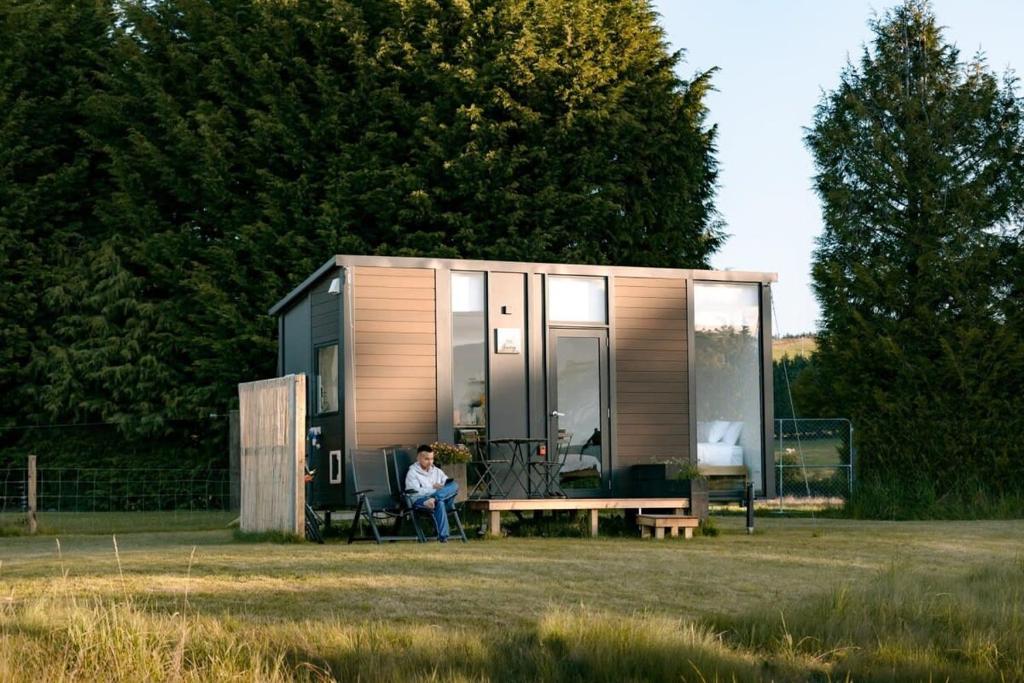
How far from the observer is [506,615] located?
8.38 meters

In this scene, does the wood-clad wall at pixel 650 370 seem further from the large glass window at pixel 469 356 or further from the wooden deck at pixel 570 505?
the large glass window at pixel 469 356

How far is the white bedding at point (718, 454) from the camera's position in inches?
634

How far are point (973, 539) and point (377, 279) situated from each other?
5.95 meters

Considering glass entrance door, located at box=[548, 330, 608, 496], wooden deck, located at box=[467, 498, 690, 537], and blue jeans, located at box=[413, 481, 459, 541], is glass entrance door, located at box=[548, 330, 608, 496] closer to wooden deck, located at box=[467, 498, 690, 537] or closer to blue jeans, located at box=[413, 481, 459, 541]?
wooden deck, located at box=[467, 498, 690, 537]

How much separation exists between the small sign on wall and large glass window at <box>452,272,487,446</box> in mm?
137

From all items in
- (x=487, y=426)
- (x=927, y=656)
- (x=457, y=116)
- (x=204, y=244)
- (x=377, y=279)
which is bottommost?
(x=927, y=656)

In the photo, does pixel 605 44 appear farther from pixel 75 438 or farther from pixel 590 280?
pixel 75 438

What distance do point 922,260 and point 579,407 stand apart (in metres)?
8.80

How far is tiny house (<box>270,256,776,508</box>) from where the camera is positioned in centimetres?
1469

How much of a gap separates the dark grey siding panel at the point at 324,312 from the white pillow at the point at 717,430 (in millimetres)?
4141

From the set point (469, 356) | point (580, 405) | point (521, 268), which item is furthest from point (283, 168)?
point (580, 405)

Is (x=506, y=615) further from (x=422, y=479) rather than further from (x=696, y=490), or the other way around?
(x=696, y=490)

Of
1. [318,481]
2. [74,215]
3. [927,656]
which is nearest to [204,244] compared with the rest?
[74,215]

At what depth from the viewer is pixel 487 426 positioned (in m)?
15.0
